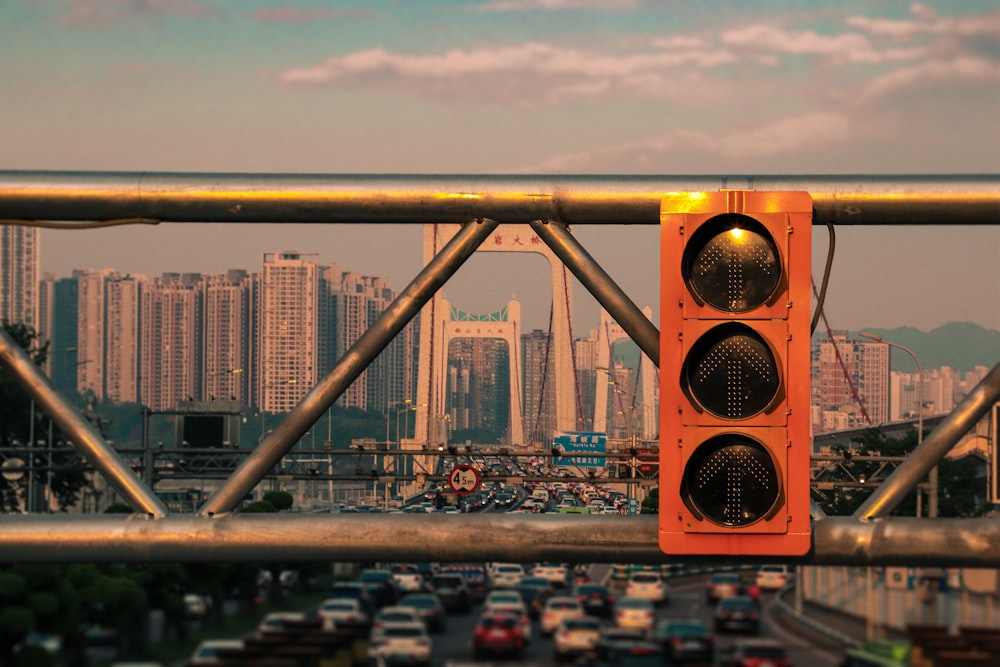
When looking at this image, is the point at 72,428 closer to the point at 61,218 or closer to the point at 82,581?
the point at 61,218

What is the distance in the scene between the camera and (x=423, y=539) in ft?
16.2

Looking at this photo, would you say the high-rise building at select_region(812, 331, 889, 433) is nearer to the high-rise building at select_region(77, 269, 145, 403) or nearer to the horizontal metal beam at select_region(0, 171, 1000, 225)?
the horizontal metal beam at select_region(0, 171, 1000, 225)

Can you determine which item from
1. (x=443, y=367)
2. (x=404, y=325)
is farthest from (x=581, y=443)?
(x=404, y=325)

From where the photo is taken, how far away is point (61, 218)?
5055 mm

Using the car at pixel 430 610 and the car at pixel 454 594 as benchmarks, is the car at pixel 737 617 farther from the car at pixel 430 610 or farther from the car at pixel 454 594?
the car at pixel 454 594

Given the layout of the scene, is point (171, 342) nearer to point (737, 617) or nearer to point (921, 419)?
point (737, 617)

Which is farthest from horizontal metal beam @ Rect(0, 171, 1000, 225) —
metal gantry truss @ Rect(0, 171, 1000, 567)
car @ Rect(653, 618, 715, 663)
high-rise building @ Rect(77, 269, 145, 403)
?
high-rise building @ Rect(77, 269, 145, 403)

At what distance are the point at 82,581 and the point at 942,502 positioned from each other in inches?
1202

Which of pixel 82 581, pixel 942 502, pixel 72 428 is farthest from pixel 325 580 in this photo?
pixel 72 428

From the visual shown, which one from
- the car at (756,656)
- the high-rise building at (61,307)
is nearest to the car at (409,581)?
the car at (756,656)

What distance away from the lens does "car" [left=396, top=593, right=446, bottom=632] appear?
202 feet

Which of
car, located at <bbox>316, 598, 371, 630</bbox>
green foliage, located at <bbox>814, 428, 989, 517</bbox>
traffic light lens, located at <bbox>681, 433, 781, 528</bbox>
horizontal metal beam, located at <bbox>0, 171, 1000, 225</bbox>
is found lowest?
car, located at <bbox>316, 598, 371, 630</bbox>

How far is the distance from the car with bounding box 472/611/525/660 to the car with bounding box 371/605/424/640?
2346 mm

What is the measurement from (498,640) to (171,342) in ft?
326
